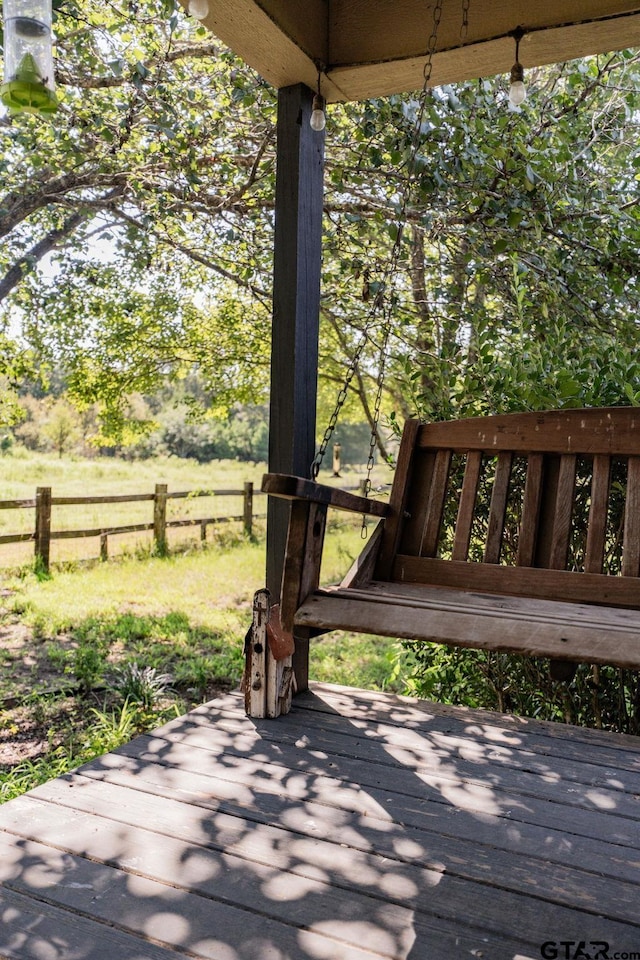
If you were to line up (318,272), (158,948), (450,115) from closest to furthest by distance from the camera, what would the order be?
(158,948) < (318,272) < (450,115)

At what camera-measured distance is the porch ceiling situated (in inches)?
77.4

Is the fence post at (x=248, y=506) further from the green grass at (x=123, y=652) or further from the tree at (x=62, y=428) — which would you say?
the tree at (x=62, y=428)

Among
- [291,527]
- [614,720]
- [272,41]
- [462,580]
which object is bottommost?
[614,720]

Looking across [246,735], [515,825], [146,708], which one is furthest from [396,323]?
[515,825]

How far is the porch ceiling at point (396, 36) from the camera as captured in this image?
1.96m

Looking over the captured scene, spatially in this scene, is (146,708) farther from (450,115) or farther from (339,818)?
(450,115)

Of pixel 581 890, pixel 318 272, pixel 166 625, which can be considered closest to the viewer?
pixel 581 890

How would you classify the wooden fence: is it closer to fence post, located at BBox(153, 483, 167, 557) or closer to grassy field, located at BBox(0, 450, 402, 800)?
fence post, located at BBox(153, 483, 167, 557)

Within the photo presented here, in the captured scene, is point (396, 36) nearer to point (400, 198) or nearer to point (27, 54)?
point (27, 54)

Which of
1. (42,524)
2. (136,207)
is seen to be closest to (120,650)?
(42,524)

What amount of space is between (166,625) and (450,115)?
3.89m

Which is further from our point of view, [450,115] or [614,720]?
[450,115]

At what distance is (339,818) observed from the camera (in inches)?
65.4

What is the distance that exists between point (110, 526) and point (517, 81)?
656 centimetres
